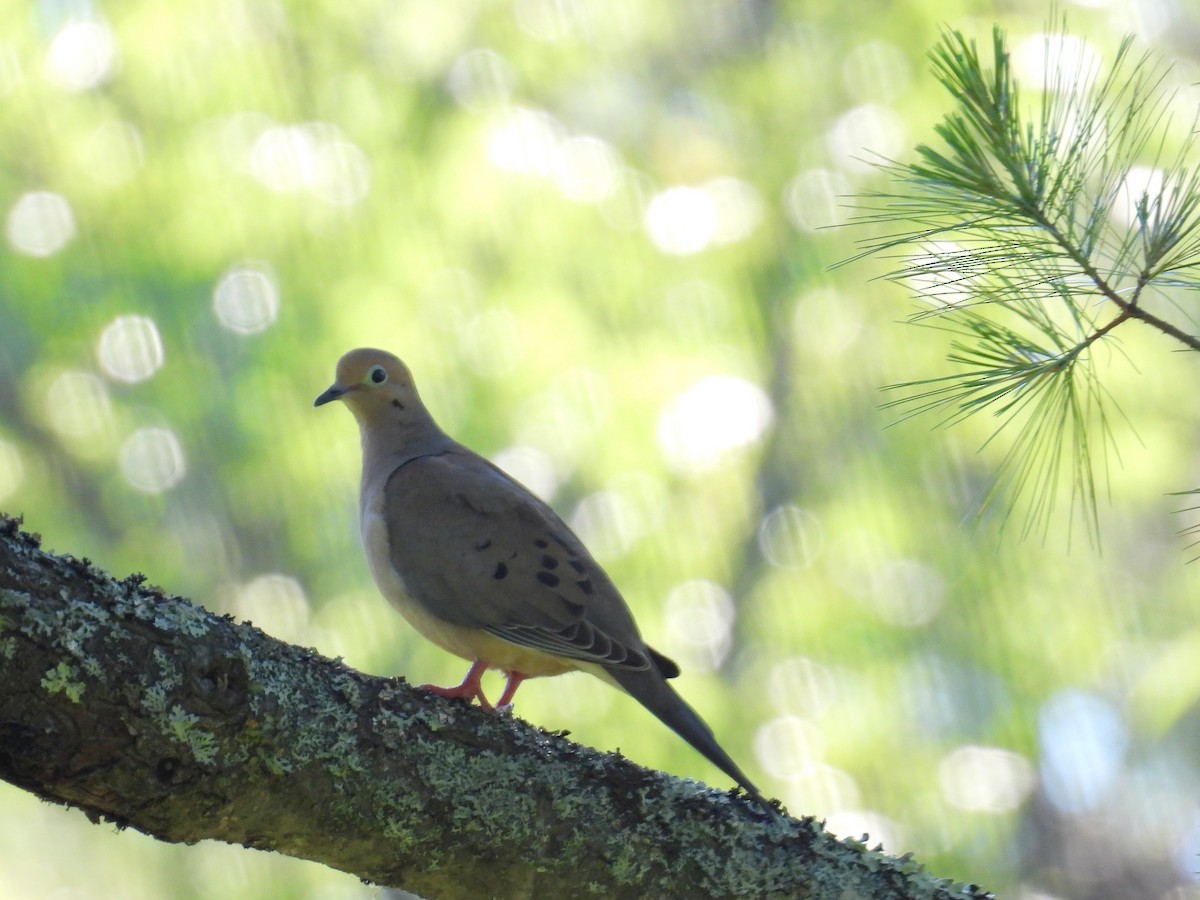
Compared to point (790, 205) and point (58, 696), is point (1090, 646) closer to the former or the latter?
point (790, 205)

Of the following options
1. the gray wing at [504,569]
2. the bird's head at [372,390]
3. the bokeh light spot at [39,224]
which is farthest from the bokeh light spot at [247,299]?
the gray wing at [504,569]

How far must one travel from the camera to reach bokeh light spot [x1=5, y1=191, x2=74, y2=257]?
6.16m

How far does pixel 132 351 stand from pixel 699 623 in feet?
10.00

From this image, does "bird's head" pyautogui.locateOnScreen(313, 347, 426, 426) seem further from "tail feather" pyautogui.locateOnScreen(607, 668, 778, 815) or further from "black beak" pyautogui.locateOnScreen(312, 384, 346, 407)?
"tail feather" pyautogui.locateOnScreen(607, 668, 778, 815)

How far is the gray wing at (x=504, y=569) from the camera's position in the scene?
2.75 m

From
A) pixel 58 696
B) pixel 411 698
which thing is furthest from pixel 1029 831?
pixel 58 696

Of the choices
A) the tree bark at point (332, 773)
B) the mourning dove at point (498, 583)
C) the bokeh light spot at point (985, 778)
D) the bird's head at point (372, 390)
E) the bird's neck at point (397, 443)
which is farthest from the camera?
the bokeh light spot at point (985, 778)

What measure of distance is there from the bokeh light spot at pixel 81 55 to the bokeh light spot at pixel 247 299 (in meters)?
1.32

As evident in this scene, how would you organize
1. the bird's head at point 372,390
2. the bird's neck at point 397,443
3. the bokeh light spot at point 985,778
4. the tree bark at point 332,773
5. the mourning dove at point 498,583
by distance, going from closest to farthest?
the tree bark at point 332,773
the mourning dove at point 498,583
the bird's neck at point 397,443
the bird's head at point 372,390
the bokeh light spot at point 985,778

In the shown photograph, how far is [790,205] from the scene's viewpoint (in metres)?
6.70

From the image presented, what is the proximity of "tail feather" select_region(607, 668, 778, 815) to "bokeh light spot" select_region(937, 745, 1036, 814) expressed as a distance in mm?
3775

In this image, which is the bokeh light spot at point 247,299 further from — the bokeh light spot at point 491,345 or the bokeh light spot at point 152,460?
the bokeh light spot at point 491,345

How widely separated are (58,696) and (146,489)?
186 inches

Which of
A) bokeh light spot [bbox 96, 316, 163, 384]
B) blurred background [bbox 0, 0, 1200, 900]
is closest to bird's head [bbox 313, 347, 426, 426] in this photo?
blurred background [bbox 0, 0, 1200, 900]
